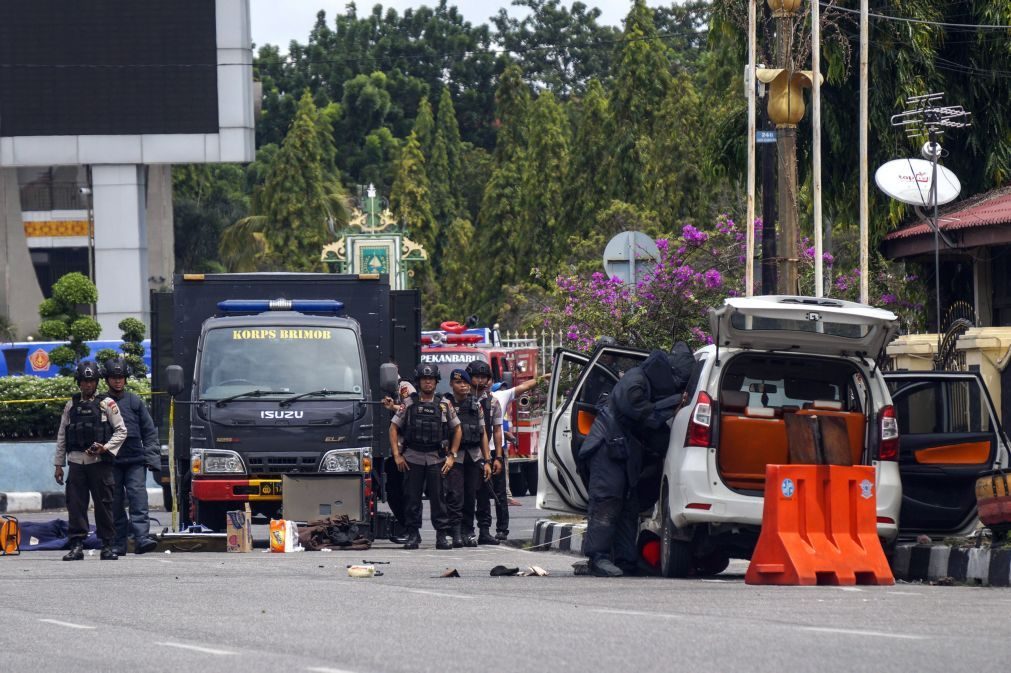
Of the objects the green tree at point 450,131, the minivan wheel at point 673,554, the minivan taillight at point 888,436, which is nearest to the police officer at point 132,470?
the minivan wheel at point 673,554

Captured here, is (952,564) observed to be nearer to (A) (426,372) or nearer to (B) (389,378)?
(A) (426,372)

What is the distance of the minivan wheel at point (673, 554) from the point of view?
13.6 meters

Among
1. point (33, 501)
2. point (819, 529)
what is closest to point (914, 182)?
point (819, 529)

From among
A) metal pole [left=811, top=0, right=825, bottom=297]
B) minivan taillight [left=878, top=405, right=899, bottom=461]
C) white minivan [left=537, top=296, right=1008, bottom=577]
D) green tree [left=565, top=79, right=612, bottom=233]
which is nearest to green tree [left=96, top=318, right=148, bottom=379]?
metal pole [left=811, top=0, right=825, bottom=297]

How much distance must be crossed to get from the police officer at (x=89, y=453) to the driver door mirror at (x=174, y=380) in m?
1.03

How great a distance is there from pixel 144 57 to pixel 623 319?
733 inches

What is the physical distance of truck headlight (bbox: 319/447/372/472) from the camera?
17906 mm

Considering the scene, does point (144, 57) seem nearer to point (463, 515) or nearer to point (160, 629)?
point (463, 515)

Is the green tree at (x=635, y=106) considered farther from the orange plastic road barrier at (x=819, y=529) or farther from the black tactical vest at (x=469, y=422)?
the orange plastic road barrier at (x=819, y=529)

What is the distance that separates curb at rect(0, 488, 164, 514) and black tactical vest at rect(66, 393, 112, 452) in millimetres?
9823

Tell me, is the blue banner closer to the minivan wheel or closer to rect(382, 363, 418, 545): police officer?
rect(382, 363, 418, 545): police officer

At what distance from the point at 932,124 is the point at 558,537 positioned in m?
6.98

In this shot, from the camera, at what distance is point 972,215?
21781mm

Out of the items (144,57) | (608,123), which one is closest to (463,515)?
(144,57)
